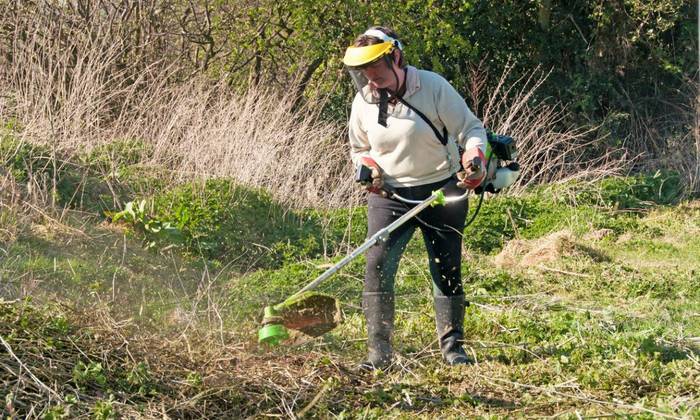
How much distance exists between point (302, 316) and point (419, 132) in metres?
1.18

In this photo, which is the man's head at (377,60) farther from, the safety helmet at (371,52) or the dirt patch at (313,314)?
the dirt patch at (313,314)

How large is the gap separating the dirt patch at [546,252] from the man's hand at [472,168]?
3.66 metres

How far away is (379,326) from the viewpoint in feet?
19.6

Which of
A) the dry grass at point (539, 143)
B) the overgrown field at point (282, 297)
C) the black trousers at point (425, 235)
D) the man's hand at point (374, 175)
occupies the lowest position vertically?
the dry grass at point (539, 143)

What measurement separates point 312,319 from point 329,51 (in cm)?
1026

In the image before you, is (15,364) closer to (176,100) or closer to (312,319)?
(312,319)

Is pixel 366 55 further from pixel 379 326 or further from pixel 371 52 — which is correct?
pixel 379 326

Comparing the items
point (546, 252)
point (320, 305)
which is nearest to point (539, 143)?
point (546, 252)

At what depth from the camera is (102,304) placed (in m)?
5.76

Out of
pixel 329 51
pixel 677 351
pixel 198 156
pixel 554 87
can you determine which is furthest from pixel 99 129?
pixel 554 87

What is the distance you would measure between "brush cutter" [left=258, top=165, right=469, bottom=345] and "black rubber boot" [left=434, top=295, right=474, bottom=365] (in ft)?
1.83

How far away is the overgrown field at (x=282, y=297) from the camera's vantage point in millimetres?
5195

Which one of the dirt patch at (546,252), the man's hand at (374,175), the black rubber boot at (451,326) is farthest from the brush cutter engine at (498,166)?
the dirt patch at (546,252)

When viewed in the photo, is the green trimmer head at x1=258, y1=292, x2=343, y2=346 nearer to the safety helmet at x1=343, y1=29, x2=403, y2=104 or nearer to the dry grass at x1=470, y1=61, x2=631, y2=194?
the safety helmet at x1=343, y1=29, x2=403, y2=104
